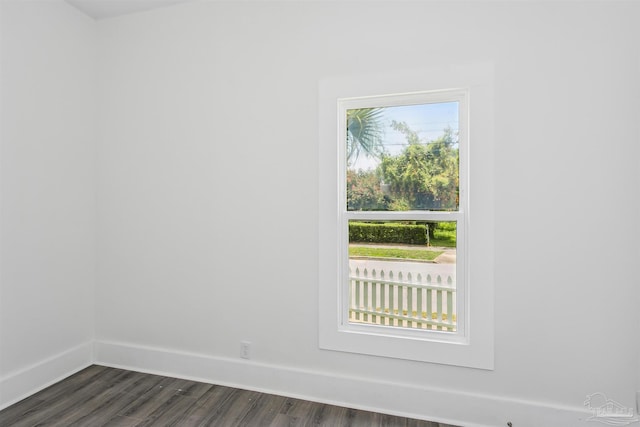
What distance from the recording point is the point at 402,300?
2.33m

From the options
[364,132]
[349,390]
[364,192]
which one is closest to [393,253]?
[364,192]

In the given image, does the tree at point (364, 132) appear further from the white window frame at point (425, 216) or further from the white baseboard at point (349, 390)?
the white baseboard at point (349, 390)

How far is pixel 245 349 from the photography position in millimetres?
2564

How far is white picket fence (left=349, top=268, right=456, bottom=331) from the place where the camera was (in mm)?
2258

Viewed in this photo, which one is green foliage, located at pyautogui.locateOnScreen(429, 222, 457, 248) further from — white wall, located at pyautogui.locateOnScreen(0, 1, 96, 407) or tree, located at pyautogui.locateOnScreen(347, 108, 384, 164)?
white wall, located at pyautogui.locateOnScreen(0, 1, 96, 407)

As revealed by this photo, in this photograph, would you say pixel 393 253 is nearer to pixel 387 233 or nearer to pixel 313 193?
pixel 387 233

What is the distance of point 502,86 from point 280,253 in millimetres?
1700

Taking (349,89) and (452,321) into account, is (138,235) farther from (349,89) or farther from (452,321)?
(452,321)

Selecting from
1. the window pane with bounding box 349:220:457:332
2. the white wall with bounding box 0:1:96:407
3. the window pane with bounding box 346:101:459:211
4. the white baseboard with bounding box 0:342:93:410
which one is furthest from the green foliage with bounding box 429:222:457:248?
the white baseboard with bounding box 0:342:93:410

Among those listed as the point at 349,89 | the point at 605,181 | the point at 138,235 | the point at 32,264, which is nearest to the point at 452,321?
the point at 605,181

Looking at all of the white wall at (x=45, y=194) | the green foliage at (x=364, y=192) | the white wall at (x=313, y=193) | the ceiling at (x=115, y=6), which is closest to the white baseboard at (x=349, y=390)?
the white wall at (x=313, y=193)

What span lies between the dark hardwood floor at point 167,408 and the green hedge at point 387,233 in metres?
1.07

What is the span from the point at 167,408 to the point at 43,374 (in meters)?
1.00

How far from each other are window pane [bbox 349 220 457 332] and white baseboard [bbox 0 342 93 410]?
2.14 metres
